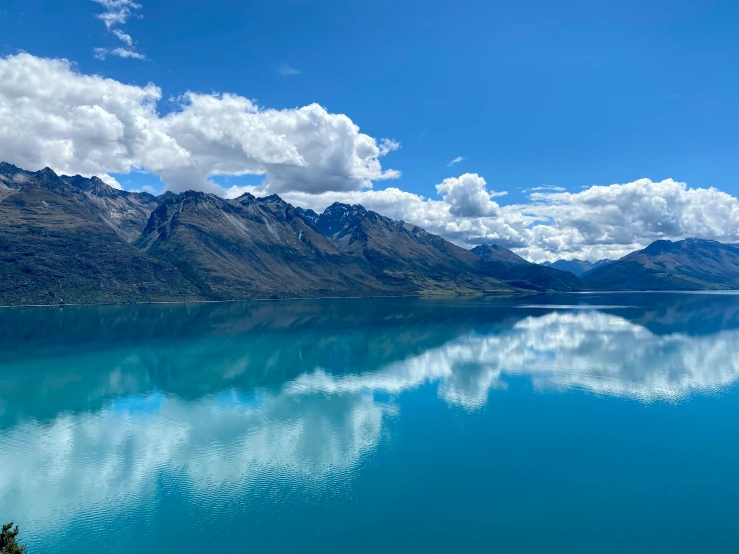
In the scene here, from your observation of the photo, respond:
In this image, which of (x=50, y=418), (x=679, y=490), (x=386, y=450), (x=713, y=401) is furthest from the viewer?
(x=713, y=401)

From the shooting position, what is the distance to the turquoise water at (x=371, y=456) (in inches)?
1785

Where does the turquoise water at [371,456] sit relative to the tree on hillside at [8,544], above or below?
below

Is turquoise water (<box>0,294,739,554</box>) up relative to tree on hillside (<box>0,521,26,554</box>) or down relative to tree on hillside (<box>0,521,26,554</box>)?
down

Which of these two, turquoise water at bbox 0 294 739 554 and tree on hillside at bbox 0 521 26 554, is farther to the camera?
turquoise water at bbox 0 294 739 554

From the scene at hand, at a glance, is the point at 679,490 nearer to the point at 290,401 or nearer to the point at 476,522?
the point at 476,522

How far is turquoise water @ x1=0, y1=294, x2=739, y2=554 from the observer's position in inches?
1785

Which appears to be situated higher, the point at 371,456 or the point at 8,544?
the point at 8,544

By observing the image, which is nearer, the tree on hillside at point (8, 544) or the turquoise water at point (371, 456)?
the tree on hillside at point (8, 544)

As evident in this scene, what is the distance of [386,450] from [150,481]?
30.5 meters

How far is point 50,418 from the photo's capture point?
270 ft

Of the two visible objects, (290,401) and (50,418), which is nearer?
(50,418)

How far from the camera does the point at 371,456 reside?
63.3m

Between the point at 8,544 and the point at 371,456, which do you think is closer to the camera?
the point at 8,544

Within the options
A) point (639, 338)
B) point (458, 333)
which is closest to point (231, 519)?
point (458, 333)
